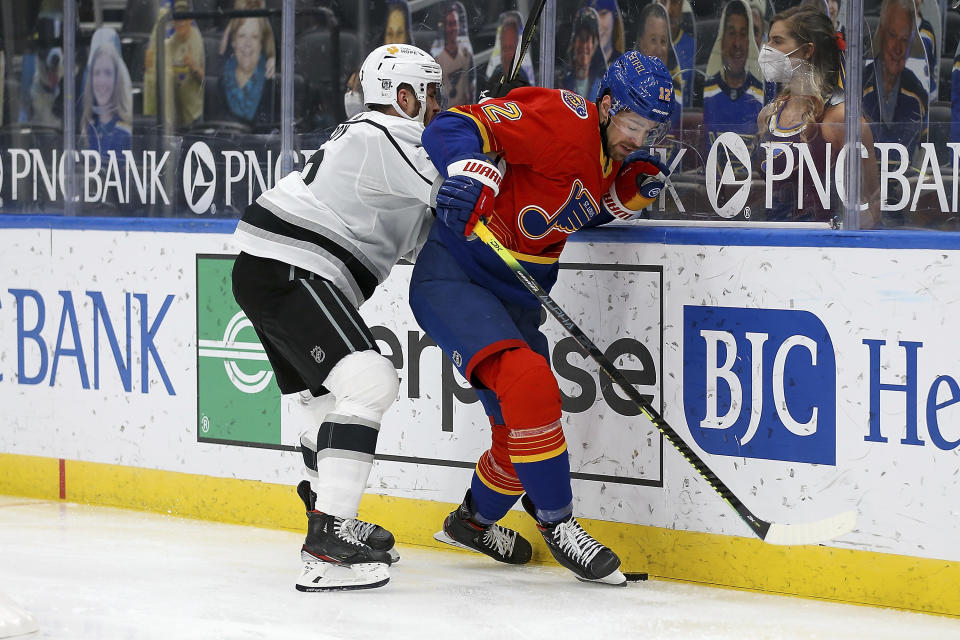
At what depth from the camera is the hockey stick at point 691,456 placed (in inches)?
126

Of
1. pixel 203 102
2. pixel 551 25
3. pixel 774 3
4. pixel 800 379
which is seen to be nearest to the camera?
pixel 800 379

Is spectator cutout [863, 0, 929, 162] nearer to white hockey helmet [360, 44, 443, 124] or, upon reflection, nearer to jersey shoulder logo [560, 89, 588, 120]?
jersey shoulder logo [560, 89, 588, 120]

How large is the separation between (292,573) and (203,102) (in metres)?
1.60

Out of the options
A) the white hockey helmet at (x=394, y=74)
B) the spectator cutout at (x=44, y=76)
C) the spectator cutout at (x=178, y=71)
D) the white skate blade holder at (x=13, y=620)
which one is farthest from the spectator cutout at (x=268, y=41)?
the white skate blade holder at (x=13, y=620)

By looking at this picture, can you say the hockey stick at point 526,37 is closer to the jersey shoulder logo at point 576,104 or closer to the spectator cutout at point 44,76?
the jersey shoulder logo at point 576,104

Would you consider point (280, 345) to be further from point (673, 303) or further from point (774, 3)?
point (774, 3)

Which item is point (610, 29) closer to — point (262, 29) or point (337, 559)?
point (262, 29)

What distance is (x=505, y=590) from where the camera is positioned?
132 inches

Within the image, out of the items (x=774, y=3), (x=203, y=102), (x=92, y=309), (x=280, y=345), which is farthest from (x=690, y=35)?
(x=92, y=309)

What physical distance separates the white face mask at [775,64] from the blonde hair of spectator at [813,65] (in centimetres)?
2

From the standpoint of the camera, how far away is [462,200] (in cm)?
313

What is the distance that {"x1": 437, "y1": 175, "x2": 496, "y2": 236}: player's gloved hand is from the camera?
3.13 m

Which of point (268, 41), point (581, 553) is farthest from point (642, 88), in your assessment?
point (268, 41)

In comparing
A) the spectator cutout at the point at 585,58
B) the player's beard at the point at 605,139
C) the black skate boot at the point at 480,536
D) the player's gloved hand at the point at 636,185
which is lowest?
the black skate boot at the point at 480,536
